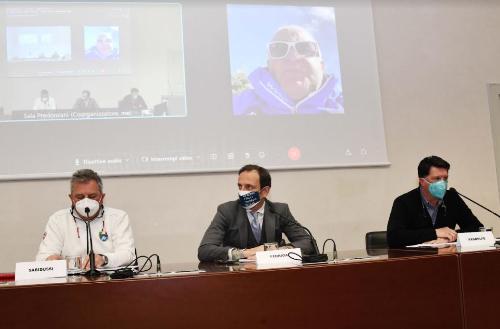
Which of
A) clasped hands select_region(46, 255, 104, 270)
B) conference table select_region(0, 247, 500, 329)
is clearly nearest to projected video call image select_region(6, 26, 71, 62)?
clasped hands select_region(46, 255, 104, 270)

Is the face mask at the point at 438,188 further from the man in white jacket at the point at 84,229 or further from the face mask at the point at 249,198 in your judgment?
the man in white jacket at the point at 84,229

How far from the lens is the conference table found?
4.74ft

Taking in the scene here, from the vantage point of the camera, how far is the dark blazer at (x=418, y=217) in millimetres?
2732

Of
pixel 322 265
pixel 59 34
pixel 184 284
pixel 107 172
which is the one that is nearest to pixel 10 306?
pixel 184 284

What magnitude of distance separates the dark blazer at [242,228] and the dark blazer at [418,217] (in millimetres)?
458

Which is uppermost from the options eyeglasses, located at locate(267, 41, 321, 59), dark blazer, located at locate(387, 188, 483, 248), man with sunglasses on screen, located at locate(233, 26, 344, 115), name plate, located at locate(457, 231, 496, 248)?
eyeglasses, located at locate(267, 41, 321, 59)

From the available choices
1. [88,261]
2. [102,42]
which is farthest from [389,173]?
[88,261]

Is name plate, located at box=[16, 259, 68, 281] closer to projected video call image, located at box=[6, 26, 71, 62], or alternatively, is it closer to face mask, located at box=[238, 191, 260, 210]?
face mask, located at box=[238, 191, 260, 210]

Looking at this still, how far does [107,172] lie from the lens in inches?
137

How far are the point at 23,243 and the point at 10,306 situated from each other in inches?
84.0

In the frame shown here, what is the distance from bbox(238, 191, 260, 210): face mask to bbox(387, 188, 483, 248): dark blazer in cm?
72

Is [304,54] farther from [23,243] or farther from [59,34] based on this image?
[23,243]

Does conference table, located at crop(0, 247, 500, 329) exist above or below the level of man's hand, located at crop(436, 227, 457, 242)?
below

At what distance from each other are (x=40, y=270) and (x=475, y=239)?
165 centimetres
